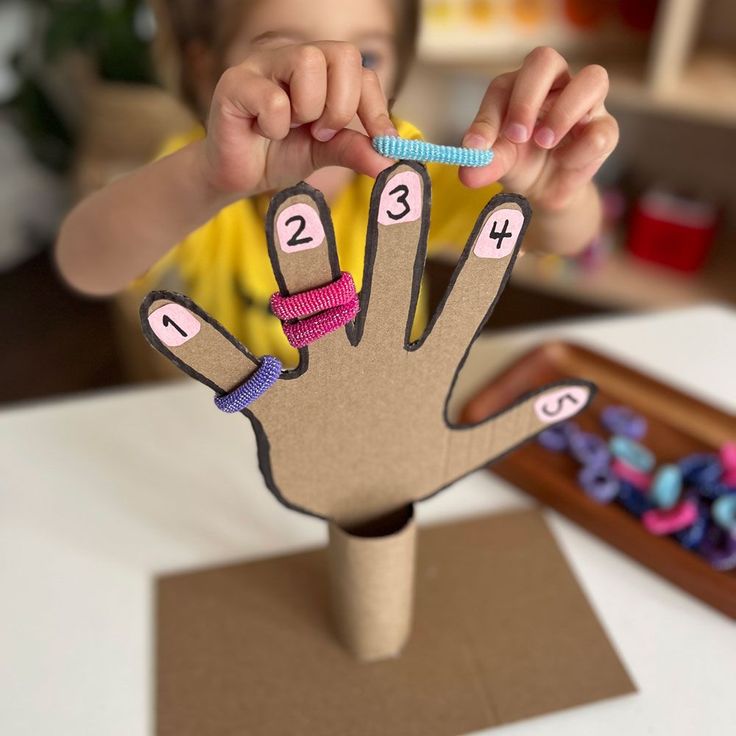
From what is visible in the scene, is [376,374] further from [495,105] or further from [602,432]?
[602,432]

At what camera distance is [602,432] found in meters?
0.67

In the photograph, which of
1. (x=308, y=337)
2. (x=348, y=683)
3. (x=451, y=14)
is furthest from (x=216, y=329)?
(x=451, y=14)

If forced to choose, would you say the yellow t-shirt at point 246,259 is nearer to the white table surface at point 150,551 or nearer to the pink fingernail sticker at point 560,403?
the white table surface at point 150,551

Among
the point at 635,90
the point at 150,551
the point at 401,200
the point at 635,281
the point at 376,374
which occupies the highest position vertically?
the point at 401,200

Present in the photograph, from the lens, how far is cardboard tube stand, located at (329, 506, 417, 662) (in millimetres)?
433

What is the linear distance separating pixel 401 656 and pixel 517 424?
190 mm

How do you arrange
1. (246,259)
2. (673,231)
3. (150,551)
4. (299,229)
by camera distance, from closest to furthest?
(299,229)
(150,551)
(246,259)
(673,231)

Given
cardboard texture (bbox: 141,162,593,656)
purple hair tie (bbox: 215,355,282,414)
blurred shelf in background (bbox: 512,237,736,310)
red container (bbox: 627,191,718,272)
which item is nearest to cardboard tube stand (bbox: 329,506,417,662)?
A: cardboard texture (bbox: 141,162,593,656)

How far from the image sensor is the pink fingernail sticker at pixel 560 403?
0.44 m

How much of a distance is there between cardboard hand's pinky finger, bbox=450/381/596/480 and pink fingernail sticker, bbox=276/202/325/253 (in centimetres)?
16

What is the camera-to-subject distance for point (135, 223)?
49 centimetres

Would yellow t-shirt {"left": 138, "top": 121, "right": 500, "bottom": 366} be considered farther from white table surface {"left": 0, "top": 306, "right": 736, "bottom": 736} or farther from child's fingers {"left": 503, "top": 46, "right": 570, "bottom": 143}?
child's fingers {"left": 503, "top": 46, "right": 570, "bottom": 143}

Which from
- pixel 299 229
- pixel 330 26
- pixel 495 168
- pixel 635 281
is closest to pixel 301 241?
pixel 299 229

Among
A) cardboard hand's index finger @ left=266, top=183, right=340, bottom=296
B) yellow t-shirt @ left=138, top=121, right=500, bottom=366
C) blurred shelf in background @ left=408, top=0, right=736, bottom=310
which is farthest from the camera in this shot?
blurred shelf in background @ left=408, top=0, right=736, bottom=310
